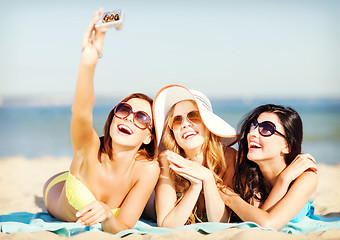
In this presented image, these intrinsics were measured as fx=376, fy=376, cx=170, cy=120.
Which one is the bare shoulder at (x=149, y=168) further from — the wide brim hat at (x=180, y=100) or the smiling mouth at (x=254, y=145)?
the smiling mouth at (x=254, y=145)

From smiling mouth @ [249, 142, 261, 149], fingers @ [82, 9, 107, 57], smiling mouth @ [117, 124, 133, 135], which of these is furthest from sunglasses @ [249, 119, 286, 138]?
fingers @ [82, 9, 107, 57]

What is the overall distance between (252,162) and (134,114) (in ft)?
4.72

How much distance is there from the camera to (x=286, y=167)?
13.5ft

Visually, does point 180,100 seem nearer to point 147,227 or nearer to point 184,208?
point 184,208

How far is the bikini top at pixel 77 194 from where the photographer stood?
12.8 ft

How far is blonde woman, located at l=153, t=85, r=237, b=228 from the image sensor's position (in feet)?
12.6

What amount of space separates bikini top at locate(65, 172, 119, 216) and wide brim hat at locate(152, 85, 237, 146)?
950 mm

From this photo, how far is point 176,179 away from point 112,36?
135 feet

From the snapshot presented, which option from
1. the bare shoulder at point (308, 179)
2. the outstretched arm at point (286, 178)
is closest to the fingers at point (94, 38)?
the outstretched arm at point (286, 178)

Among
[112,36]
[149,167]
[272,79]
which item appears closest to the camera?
[149,167]

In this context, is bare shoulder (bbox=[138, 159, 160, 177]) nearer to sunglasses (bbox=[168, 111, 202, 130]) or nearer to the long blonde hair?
the long blonde hair

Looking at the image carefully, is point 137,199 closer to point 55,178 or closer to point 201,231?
point 201,231

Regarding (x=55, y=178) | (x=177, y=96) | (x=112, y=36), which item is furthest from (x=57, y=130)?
(x=112, y=36)

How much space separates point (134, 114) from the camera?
4027mm
